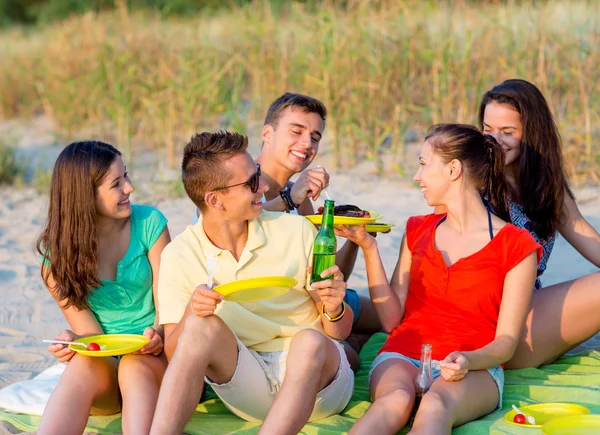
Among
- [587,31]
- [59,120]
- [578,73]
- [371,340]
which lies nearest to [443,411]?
[371,340]

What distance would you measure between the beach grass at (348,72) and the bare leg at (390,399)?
191 inches

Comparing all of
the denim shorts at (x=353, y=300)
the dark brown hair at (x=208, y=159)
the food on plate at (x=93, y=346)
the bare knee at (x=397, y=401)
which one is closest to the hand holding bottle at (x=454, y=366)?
the bare knee at (x=397, y=401)

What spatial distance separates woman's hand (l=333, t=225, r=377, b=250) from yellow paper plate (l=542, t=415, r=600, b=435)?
1.06 metres

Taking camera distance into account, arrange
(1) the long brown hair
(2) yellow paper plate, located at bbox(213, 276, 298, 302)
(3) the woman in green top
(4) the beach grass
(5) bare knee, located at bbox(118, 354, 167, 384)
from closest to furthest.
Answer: (2) yellow paper plate, located at bbox(213, 276, 298, 302) < (5) bare knee, located at bbox(118, 354, 167, 384) < (3) the woman in green top < (1) the long brown hair < (4) the beach grass

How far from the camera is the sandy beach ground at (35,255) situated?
5.22m

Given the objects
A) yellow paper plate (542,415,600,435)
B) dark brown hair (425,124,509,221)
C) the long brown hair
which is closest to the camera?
yellow paper plate (542,415,600,435)

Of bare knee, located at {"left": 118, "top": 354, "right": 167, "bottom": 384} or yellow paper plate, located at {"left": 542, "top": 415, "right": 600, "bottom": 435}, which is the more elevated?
bare knee, located at {"left": 118, "top": 354, "right": 167, "bottom": 384}

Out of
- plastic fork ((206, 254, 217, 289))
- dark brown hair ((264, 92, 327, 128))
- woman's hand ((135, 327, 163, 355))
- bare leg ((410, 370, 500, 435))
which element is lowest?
bare leg ((410, 370, 500, 435))

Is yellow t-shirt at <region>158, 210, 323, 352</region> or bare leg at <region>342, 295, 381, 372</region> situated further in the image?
bare leg at <region>342, 295, 381, 372</region>

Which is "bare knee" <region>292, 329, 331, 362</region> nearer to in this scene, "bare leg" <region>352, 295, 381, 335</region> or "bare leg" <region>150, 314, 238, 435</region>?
"bare leg" <region>150, 314, 238, 435</region>

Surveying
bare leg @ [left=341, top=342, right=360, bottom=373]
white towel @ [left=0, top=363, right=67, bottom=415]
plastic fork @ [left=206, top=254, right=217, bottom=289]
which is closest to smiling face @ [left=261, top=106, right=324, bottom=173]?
bare leg @ [left=341, top=342, right=360, bottom=373]

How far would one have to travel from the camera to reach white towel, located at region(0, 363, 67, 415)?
13.2 ft

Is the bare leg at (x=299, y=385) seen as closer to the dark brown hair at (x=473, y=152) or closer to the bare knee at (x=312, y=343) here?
the bare knee at (x=312, y=343)

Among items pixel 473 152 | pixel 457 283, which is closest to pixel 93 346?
Result: pixel 457 283
